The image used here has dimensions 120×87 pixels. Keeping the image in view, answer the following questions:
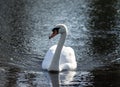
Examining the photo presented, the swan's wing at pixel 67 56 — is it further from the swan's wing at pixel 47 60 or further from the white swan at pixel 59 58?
the swan's wing at pixel 47 60

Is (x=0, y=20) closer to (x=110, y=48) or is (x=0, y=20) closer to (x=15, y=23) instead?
(x=15, y=23)

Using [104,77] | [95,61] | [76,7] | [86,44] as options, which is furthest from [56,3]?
[104,77]

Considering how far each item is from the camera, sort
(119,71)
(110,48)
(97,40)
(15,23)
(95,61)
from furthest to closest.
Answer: (15,23)
(97,40)
(110,48)
(95,61)
(119,71)

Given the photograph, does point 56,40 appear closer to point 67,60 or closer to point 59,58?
point 67,60

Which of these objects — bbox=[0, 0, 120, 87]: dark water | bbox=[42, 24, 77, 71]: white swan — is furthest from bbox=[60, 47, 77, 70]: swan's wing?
bbox=[0, 0, 120, 87]: dark water

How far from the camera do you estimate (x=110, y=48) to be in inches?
670

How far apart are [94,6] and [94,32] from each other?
673 cm

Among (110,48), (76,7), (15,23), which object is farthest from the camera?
(76,7)

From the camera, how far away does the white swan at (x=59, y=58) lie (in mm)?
14555

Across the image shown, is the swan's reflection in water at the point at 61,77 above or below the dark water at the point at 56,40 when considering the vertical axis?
below

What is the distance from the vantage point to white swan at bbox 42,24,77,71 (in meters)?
14.6

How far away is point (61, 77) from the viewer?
45.7 feet

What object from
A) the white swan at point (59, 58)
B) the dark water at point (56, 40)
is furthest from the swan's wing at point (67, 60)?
the dark water at point (56, 40)

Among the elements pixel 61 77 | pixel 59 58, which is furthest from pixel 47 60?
pixel 61 77
